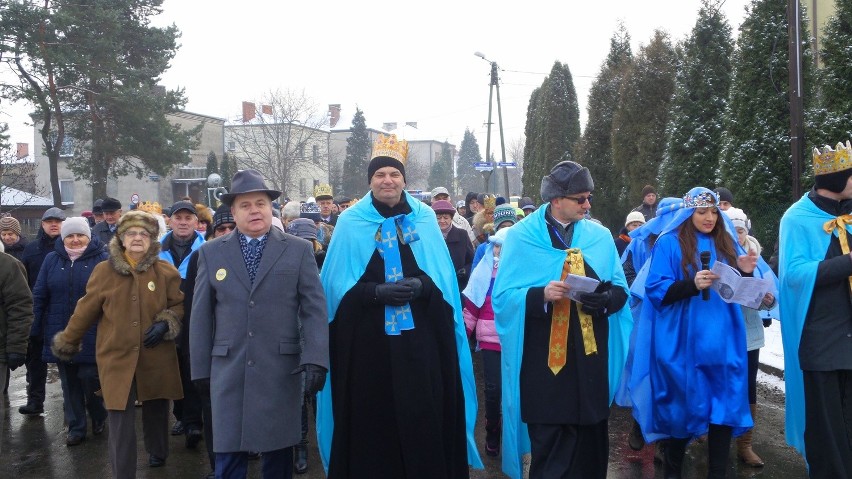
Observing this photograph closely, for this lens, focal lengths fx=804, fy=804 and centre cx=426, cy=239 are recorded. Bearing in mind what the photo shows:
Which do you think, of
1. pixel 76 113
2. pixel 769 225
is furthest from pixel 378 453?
pixel 76 113

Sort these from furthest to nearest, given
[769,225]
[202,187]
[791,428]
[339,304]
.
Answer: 1. [202,187]
2. [769,225]
3. [791,428]
4. [339,304]

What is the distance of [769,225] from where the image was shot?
44.1 feet

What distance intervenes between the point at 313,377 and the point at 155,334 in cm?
199

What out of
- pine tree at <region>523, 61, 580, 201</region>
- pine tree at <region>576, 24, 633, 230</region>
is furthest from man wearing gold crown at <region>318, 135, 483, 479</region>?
pine tree at <region>523, 61, 580, 201</region>

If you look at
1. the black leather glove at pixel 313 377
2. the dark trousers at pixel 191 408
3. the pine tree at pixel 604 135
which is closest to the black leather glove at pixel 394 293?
the black leather glove at pixel 313 377

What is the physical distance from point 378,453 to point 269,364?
88 cm

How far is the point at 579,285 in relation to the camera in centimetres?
462

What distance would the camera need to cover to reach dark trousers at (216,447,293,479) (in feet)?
15.5

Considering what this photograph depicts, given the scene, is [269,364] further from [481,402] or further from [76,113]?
[76,113]

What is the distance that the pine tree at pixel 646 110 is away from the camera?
19.6 metres

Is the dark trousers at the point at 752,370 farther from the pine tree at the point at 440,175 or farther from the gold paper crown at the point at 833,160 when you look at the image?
the pine tree at the point at 440,175

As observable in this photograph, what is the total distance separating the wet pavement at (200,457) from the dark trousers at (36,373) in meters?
0.47

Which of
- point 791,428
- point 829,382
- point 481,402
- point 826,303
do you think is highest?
point 826,303

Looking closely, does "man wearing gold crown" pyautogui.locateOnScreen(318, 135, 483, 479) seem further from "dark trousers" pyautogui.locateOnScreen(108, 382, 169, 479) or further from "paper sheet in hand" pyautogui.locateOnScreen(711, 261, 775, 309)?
"paper sheet in hand" pyautogui.locateOnScreen(711, 261, 775, 309)
